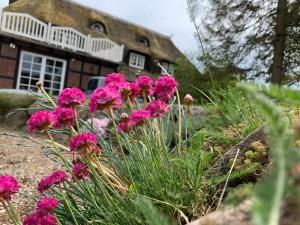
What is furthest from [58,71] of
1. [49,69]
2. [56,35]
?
[56,35]

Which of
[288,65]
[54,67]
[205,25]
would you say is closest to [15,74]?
[54,67]

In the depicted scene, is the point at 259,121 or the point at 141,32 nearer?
the point at 259,121

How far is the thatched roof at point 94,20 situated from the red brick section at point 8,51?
10.1 ft

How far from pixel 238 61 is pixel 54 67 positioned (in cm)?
788

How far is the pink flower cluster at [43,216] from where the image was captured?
1214mm

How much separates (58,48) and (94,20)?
18.8 ft

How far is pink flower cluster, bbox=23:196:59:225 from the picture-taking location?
1.21 metres

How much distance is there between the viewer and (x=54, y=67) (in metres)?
16.5

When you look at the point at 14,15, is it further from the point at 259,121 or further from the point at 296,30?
the point at 259,121

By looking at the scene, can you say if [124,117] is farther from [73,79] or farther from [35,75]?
[73,79]

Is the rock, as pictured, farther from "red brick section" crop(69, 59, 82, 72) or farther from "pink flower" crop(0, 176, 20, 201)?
"red brick section" crop(69, 59, 82, 72)

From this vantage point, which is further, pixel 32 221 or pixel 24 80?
pixel 24 80

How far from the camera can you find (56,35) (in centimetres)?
1623

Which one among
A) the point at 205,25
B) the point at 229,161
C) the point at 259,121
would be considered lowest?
the point at 229,161
